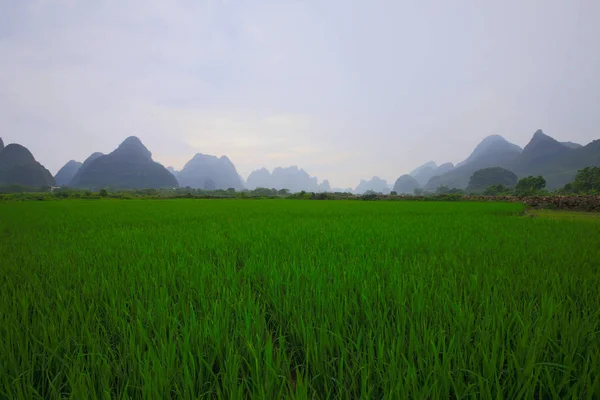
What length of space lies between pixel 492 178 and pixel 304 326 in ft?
317

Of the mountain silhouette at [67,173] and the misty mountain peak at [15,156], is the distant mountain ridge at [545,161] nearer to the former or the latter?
the misty mountain peak at [15,156]

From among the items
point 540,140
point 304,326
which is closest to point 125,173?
point 304,326

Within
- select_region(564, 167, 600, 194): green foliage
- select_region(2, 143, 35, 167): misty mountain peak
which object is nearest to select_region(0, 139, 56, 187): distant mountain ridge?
select_region(2, 143, 35, 167): misty mountain peak

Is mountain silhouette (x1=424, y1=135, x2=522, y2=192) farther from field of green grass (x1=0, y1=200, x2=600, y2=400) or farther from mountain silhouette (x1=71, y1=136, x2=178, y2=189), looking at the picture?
mountain silhouette (x1=71, y1=136, x2=178, y2=189)

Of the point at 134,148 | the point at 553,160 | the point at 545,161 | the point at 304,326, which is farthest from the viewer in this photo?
the point at 134,148

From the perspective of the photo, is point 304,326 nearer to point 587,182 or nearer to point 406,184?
point 587,182

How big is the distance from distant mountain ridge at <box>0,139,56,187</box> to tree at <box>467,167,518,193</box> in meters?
151

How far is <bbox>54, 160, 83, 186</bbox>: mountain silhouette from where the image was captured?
15538 centimetres

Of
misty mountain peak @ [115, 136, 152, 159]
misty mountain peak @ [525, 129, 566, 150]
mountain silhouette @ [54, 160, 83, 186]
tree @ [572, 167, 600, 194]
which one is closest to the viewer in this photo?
tree @ [572, 167, 600, 194]

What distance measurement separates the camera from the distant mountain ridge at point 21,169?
288 ft

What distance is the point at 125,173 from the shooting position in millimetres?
116188

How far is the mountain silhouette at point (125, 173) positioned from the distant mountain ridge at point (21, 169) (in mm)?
16340

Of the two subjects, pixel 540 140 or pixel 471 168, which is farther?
pixel 471 168

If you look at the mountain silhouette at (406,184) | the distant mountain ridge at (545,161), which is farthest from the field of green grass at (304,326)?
the mountain silhouette at (406,184)
